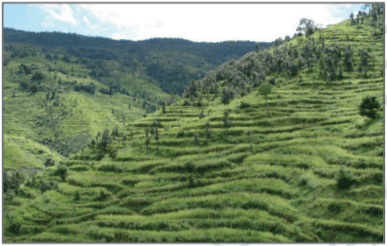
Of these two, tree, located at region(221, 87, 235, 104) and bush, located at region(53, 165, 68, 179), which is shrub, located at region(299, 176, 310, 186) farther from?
tree, located at region(221, 87, 235, 104)

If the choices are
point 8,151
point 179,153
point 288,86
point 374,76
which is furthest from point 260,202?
point 8,151

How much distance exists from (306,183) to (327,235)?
409 inches

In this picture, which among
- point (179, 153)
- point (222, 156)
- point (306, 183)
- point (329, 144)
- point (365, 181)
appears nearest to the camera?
point (365, 181)

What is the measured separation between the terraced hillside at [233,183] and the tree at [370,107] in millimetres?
1288

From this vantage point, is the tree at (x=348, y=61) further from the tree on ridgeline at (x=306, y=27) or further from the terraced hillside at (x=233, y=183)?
the tree on ridgeline at (x=306, y=27)

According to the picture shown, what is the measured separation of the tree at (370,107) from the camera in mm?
48031

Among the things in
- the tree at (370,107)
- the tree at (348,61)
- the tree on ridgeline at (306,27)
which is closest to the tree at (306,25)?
the tree on ridgeline at (306,27)

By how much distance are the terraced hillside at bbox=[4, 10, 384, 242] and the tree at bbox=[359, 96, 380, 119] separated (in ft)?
4.23

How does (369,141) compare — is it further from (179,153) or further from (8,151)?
(8,151)

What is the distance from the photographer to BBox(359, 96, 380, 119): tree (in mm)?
48031

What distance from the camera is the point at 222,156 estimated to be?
52.5m

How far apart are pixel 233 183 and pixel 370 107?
1150 inches

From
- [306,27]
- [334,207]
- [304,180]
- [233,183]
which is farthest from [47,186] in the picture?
[306,27]

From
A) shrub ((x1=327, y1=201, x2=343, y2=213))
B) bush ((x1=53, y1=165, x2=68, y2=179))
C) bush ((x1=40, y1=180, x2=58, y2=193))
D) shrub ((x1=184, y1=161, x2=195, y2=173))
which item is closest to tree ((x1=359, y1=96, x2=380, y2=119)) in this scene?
shrub ((x1=327, y1=201, x2=343, y2=213))
